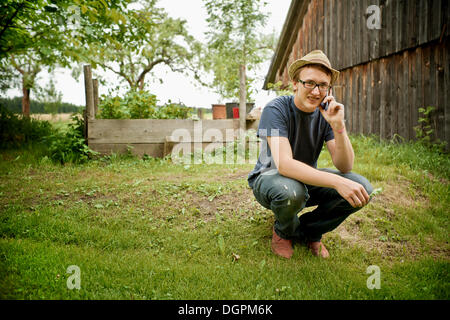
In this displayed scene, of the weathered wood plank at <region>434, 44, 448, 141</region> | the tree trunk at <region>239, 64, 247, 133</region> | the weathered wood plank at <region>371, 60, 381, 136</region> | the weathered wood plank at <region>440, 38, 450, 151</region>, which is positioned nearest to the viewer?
the weathered wood plank at <region>440, 38, 450, 151</region>

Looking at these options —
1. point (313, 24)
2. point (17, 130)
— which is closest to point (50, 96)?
point (17, 130)

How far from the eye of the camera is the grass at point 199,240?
7.09ft

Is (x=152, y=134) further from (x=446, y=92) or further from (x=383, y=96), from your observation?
(x=446, y=92)

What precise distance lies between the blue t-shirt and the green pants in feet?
0.76

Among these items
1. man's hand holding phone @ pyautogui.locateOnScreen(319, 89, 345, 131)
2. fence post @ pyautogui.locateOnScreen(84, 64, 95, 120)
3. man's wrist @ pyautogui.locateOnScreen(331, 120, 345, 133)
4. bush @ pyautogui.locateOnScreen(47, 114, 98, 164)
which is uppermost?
fence post @ pyautogui.locateOnScreen(84, 64, 95, 120)

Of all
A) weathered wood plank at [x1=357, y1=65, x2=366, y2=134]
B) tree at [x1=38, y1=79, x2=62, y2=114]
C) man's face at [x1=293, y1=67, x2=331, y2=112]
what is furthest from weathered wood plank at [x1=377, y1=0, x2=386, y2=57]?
tree at [x1=38, y1=79, x2=62, y2=114]

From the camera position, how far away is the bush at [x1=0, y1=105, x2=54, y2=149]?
7332mm

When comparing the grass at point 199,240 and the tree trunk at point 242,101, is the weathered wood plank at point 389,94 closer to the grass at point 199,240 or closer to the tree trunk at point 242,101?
the grass at point 199,240

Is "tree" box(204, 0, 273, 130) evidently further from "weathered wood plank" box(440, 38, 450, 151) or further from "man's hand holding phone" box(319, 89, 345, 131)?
"man's hand holding phone" box(319, 89, 345, 131)

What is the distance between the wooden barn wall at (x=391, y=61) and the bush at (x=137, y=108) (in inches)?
173

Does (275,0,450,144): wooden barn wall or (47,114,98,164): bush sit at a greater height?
(275,0,450,144): wooden barn wall

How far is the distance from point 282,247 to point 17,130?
25.9 ft

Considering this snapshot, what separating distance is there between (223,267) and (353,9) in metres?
7.72
